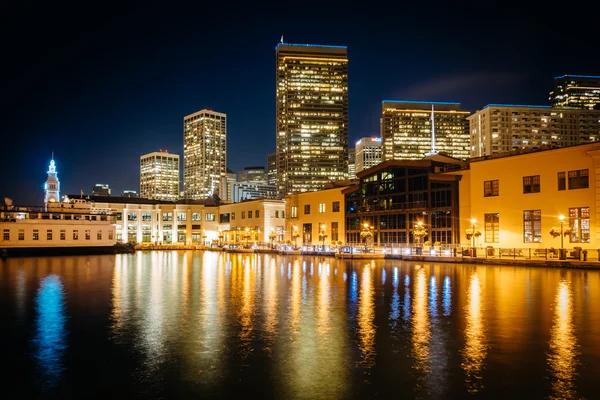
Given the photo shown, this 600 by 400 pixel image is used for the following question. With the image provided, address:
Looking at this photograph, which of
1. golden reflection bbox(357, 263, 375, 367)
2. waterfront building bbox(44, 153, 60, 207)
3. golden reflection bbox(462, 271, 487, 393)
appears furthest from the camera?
waterfront building bbox(44, 153, 60, 207)

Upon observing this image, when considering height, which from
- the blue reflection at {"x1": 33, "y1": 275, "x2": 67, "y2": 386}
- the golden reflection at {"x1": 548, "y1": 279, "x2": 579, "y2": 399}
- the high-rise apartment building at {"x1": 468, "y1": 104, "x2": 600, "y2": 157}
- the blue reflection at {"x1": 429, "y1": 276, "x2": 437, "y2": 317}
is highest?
the high-rise apartment building at {"x1": 468, "y1": 104, "x2": 600, "y2": 157}

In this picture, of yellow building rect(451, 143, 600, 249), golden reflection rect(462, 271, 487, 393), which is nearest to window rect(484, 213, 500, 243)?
yellow building rect(451, 143, 600, 249)

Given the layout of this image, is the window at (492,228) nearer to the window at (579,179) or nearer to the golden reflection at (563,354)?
the window at (579,179)

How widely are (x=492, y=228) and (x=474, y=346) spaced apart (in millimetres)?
41241

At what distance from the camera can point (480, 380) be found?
32.9 feet

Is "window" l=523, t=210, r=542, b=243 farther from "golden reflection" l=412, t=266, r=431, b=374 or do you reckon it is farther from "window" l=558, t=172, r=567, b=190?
"golden reflection" l=412, t=266, r=431, b=374

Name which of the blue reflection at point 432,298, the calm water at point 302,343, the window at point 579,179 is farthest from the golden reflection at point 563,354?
the window at point 579,179

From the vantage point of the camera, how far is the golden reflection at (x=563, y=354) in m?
9.45

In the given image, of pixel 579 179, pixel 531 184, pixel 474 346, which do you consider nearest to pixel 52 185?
pixel 531 184

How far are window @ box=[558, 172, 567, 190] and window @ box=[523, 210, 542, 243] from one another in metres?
3.02

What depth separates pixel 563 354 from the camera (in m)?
11.9

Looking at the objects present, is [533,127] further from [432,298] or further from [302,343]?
[302,343]

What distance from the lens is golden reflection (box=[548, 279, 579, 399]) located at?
945cm

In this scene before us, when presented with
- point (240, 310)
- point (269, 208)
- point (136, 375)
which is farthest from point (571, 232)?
point (269, 208)
